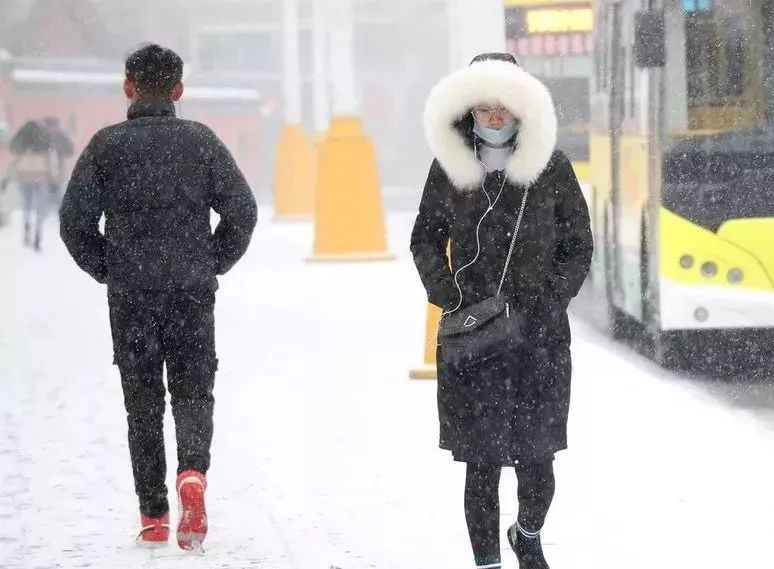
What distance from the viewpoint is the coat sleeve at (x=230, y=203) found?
20.7 ft

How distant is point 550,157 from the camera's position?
217 inches

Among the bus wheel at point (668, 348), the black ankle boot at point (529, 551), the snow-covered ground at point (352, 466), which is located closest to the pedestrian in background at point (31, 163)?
the snow-covered ground at point (352, 466)

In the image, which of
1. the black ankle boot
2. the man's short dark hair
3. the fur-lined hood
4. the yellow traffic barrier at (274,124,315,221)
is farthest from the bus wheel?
the yellow traffic barrier at (274,124,315,221)

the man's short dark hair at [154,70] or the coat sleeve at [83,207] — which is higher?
the man's short dark hair at [154,70]

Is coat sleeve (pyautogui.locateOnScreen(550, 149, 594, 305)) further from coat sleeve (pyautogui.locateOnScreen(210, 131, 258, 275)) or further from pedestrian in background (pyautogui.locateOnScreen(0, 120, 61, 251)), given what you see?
pedestrian in background (pyautogui.locateOnScreen(0, 120, 61, 251))

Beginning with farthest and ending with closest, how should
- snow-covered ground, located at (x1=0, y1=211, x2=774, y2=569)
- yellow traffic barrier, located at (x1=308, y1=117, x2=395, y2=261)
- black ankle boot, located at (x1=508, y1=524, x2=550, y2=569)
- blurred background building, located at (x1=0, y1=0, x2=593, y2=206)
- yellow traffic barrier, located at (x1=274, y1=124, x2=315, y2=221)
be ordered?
blurred background building, located at (x1=0, y1=0, x2=593, y2=206)
yellow traffic barrier, located at (x1=274, y1=124, x2=315, y2=221)
yellow traffic barrier, located at (x1=308, y1=117, x2=395, y2=261)
snow-covered ground, located at (x1=0, y1=211, x2=774, y2=569)
black ankle boot, located at (x1=508, y1=524, x2=550, y2=569)

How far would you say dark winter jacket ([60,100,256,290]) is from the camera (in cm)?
627

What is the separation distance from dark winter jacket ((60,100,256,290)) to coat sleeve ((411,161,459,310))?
0.92 m

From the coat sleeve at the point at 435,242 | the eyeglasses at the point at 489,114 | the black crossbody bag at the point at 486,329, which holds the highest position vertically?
the eyeglasses at the point at 489,114

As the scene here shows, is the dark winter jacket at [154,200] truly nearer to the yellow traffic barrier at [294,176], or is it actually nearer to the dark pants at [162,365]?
the dark pants at [162,365]

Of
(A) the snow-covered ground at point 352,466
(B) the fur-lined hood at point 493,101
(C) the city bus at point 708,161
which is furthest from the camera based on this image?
(C) the city bus at point 708,161

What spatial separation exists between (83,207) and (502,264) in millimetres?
1546

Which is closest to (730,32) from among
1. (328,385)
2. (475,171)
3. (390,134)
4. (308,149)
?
(328,385)

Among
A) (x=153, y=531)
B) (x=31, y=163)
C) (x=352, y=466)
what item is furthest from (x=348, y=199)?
(x=153, y=531)
